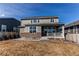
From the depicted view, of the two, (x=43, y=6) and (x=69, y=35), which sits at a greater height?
(x=43, y=6)

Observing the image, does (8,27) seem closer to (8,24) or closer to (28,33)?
(8,24)

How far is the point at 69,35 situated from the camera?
864 cm

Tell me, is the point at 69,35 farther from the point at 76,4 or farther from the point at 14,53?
the point at 14,53

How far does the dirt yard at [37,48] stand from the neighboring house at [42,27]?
164 millimetres

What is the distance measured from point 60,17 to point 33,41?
828mm

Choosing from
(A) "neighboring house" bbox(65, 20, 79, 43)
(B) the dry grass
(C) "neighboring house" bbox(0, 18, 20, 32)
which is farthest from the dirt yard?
(C) "neighboring house" bbox(0, 18, 20, 32)

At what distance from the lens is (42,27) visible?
8.72 m

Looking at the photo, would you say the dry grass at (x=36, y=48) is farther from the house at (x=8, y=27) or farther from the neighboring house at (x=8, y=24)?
the neighboring house at (x=8, y=24)

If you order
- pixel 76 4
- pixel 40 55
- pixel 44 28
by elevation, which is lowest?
pixel 40 55

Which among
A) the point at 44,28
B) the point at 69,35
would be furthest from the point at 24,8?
the point at 69,35

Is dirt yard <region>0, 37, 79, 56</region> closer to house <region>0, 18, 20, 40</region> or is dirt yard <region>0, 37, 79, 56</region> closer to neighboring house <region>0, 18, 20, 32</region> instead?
house <region>0, 18, 20, 40</region>

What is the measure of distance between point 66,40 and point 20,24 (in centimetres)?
111

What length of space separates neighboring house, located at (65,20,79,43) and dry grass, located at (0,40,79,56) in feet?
0.45

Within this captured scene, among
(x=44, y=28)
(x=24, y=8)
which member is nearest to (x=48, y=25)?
(x=44, y=28)
